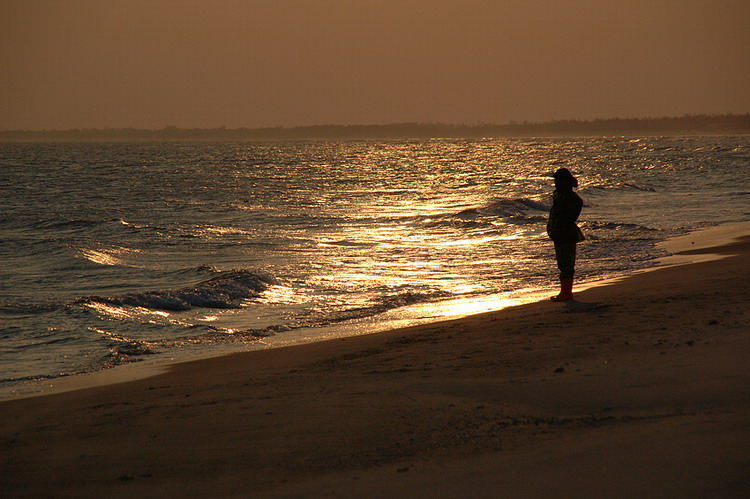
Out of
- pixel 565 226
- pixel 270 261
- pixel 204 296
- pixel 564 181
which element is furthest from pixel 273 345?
pixel 270 261

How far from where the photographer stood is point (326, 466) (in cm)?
440

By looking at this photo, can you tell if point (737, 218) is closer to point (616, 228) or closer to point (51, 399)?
point (616, 228)

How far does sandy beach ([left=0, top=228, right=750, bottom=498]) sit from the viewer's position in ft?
13.3

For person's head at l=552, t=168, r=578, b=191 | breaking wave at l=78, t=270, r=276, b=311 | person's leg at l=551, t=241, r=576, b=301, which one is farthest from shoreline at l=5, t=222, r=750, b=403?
breaking wave at l=78, t=270, r=276, b=311

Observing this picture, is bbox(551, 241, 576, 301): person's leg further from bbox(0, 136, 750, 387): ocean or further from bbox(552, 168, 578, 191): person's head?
bbox(0, 136, 750, 387): ocean

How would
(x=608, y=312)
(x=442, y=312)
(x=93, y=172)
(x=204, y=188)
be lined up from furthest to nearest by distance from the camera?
1. (x=93, y=172)
2. (x=204, y=188)
3. (x=442, y=312)
4. (x=608, y=312)

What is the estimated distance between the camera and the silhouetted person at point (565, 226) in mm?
9727

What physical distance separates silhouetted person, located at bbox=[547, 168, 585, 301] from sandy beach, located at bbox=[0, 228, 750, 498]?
1.87 metres

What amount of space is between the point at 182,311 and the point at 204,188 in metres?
33.7

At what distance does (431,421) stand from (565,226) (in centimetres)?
543

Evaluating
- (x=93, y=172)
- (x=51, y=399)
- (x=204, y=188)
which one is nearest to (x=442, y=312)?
(x=51, y=399)

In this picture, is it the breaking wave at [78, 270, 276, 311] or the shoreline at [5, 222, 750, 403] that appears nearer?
the shoreline at [5, 222, 750, 403]

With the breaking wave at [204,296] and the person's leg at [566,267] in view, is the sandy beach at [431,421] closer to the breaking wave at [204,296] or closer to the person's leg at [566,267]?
the person's leg at [566,267]

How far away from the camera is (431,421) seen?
502 cm
